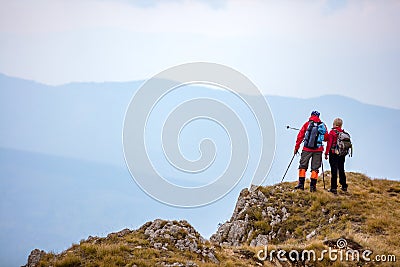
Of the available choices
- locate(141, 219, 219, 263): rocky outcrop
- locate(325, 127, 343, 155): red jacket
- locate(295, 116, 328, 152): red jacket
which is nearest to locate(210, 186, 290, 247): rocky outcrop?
locate(295, 116, 328, 152): red jacket

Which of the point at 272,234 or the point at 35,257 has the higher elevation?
the point at 272,234

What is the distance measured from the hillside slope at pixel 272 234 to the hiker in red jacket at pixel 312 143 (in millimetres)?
1328

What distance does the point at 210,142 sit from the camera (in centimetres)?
2336

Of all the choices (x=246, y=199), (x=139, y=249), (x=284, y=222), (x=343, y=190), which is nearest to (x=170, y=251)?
(x=139, y=249)

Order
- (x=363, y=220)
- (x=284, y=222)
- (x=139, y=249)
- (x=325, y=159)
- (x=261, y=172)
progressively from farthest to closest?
(x=261, y=172)
(x=325, y=159)
(x=284, y=222)
(x=363, y=220)
(x=139, y=249)

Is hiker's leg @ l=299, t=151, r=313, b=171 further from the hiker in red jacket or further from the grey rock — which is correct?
the grey rock

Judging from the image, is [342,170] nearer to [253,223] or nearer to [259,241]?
[253,223]

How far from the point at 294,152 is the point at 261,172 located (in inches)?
85.6

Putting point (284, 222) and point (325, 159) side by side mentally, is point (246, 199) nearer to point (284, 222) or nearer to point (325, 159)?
point (284, 222)

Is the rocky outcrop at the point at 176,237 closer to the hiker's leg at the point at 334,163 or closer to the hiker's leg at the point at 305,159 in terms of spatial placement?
the hiker's leg at the point at 305,159

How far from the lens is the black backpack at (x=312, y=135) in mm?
20438

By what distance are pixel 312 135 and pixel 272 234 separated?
17.4ft

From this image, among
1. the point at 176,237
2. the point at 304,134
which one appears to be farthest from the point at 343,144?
the point at 176,237

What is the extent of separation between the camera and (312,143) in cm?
2055
